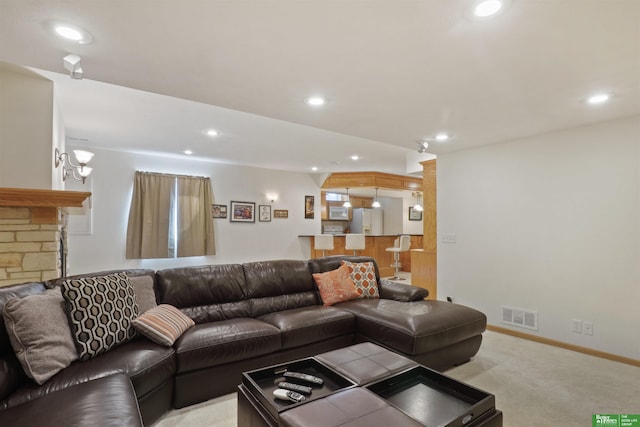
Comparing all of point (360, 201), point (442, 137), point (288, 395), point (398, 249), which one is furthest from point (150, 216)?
point (360, 201)

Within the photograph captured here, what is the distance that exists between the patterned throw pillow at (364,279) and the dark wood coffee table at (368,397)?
1494mm

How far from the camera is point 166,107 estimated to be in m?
3.31

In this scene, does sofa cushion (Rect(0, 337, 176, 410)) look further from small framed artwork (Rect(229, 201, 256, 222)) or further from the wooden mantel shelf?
small framed artwork (Rect(229, 201, 256, 222))

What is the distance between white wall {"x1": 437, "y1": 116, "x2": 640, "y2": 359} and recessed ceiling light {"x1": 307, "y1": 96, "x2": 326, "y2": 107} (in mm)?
2469

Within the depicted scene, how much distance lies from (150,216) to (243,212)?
177 centimetres

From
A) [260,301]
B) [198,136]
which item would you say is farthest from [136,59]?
[198,136]

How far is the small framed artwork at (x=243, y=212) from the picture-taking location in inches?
259

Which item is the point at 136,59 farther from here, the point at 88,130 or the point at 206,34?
the point at 88,130

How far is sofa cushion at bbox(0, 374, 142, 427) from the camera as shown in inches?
48.6

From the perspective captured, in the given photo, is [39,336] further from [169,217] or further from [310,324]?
[169,217]

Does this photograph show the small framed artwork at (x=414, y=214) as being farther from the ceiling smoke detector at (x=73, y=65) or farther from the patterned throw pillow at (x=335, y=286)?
the ceiling smoke detector at (x=73, y=65)

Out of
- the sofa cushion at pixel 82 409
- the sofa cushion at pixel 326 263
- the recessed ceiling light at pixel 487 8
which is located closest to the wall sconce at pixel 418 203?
the sofa cushion at pixel 326 263

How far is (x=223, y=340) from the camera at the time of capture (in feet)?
7.30

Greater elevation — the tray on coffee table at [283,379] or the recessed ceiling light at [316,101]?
the recessed ceiling light at [316,101]
